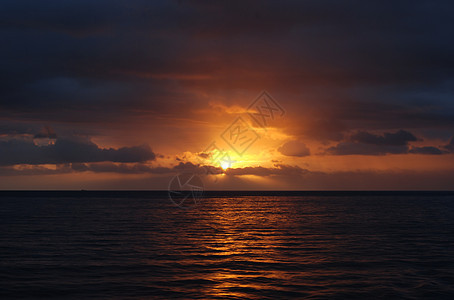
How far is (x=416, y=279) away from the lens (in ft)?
97.6

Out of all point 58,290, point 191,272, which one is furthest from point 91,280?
point 191,272

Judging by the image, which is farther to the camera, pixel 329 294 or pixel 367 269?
pixel 367 269

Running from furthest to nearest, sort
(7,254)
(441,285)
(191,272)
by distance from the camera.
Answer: (7,254), (191,272), (441,285)

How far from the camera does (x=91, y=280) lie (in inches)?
1142

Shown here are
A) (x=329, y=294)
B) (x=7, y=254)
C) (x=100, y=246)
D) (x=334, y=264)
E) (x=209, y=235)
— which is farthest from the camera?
(x=209, y=235)

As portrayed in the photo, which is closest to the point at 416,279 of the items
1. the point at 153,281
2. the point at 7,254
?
the point at 153,281

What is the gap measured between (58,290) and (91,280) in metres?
2.81

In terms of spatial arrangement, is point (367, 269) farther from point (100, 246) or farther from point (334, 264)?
point (100, 246)

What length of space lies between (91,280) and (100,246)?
16147mm

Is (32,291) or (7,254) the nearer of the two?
(32,291)

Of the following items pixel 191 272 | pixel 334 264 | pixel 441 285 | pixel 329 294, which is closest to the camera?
pixel 329 294

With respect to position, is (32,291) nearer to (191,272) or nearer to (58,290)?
(58,290)

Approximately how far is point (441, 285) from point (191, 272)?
1640cm

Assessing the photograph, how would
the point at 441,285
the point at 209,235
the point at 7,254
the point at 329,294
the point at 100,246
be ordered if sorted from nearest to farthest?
the point at 329,294
the point at 441,285
the point at 7,254
the point at 100,246
the point at 209,235
